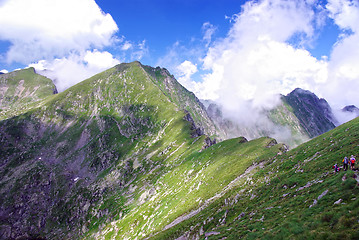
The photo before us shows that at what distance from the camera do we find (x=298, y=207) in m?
28.2

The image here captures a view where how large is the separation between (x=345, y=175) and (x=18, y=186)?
255m

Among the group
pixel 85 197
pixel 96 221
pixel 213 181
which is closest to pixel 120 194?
pixel 96 221

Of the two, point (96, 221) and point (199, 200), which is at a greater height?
point (96, 221)

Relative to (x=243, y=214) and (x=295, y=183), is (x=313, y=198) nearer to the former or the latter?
(x=295, y=183)

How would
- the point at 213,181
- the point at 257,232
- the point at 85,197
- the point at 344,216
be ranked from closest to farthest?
1. the point at 344,216
2. the point at 257,232
3. the point at 213,181
4. the point at 85,197

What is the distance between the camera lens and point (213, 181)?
7862cm

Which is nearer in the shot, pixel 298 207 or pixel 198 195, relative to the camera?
pixel 298 207

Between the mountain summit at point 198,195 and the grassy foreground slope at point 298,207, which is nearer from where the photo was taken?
the grassy foreground slope at point 298,207

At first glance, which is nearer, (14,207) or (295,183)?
(295,183)

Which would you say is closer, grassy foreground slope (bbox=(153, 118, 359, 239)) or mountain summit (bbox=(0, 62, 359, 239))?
grassy foreground slope (bbox=(153, 118, 359, 239))

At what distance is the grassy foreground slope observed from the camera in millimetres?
20219

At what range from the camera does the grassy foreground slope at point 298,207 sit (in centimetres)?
2022

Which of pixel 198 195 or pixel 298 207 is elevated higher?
pixel 198 195

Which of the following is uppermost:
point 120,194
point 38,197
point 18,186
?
point 18,186
